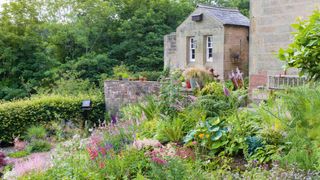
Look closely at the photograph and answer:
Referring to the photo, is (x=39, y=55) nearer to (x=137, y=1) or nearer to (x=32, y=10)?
(x=32, y=10)

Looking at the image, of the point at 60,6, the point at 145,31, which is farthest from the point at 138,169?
the point at 60,6

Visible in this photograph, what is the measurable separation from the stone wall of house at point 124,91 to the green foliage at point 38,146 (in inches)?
135

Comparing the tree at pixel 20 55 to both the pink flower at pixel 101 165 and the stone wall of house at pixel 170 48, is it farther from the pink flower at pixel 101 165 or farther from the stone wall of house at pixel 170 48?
the pink flower at pixel 101 165

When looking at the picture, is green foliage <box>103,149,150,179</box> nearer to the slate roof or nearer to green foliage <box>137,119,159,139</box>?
green foliage <box>137,119,159,139</box>

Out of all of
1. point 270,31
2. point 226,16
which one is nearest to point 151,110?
point 270,31

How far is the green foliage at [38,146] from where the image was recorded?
9.36 m

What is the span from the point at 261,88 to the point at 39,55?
44.7 ft

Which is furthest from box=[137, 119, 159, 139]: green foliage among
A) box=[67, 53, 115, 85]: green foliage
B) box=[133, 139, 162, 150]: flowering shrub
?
box=[67, 53, 115, 85]: green foliage

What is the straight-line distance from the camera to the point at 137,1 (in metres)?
22.7

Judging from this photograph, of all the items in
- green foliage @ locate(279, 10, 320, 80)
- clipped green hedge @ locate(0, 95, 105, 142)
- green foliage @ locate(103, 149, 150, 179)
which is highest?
green foliage @ locate(279, 10, 320, 80)

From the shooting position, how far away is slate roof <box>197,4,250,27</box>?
1466 centimetres

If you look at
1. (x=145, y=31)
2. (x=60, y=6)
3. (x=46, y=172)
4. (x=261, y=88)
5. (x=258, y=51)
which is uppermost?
(x=60, y=6)

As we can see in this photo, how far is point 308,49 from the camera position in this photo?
196cm

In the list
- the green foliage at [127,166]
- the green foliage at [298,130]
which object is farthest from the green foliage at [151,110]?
the green foliage at [298,130]
